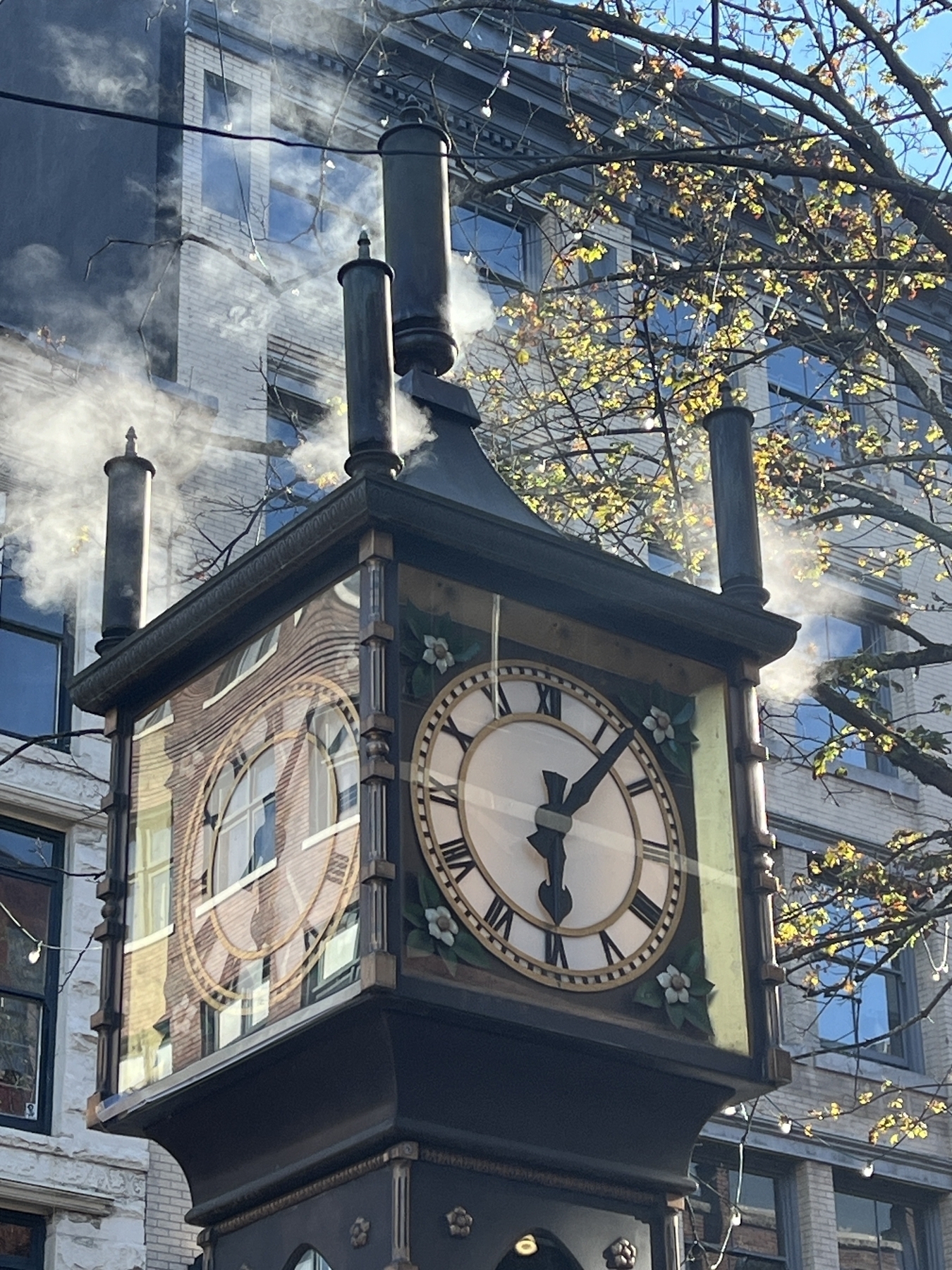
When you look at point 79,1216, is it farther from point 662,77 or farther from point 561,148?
point 561,148

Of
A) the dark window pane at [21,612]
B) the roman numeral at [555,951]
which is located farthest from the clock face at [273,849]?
the dark window pane at [21,612]

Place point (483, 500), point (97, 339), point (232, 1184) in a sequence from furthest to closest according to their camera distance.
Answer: point (97, 339), point (483, 500), point (232, 1184)

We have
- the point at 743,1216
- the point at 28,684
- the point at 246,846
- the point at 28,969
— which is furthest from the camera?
the point at 743,1216

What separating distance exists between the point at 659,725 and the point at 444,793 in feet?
1.62

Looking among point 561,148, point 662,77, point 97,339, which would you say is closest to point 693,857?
point 662,77

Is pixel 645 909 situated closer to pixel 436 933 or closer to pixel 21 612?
pixel 436 933

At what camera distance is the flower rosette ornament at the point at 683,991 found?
3.17m

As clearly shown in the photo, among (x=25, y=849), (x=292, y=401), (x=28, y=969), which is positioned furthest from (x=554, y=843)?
(x=292, y=401)

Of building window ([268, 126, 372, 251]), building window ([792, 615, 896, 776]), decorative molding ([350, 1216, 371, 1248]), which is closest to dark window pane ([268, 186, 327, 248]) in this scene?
Answer: building window ([268, 126, 372, 251])

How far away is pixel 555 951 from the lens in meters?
3.08

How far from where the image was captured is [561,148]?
20.0 metres

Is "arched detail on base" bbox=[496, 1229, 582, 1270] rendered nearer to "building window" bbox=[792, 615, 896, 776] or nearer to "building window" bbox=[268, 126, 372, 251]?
"building window" bbox=[268, 126, 372, 251]

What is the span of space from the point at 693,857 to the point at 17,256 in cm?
1477

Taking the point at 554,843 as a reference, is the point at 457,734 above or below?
above
